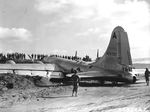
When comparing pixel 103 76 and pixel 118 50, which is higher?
pixel 118 50

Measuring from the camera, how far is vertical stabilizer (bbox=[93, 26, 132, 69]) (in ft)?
62.9

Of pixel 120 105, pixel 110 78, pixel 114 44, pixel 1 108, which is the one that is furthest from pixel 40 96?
pixel 114 44

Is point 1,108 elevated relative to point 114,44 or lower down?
lower down

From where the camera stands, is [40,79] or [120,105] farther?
[40,79]

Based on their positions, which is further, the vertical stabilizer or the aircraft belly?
the vertical stabilizer

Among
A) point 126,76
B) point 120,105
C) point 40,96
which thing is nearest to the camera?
point 120,105

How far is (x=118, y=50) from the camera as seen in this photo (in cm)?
1933

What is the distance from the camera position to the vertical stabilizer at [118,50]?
62.9 ft

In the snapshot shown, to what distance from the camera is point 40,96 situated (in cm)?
1415

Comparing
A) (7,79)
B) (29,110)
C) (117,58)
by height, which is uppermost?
(117,58)

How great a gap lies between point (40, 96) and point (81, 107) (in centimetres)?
449

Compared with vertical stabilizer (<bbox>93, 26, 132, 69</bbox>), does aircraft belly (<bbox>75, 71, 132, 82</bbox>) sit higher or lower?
lower

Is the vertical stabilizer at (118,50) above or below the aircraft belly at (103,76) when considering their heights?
above

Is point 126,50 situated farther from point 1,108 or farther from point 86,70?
point 1,108
